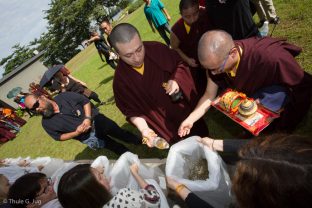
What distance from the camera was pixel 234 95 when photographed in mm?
2480

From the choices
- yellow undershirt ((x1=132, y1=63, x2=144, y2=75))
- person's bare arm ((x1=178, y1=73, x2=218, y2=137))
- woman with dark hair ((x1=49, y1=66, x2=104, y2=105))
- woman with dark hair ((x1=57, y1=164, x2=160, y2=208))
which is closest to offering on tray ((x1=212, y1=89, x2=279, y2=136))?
person's bare arm ((x1=178, y1=73, x2=218, y2=137))

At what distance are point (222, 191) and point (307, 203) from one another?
1159mm

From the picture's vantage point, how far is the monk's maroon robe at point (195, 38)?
10.5 ft

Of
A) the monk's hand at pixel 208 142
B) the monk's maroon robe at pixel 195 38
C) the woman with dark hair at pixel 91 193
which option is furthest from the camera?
the monk's maroon robe at pixel 195 38

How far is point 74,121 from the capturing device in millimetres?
3676

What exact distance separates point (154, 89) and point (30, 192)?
1.61m

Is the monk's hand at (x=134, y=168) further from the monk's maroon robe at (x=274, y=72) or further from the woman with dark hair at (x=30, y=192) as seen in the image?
the monk's maroon robe at (x=274, y=72)

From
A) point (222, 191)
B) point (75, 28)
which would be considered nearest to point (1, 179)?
point (222, 191)

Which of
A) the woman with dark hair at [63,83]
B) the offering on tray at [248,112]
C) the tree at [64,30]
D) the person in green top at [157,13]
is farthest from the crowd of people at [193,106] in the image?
the tree at [64,30]

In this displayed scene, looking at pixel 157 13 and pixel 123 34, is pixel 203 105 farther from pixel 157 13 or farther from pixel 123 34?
pixel 157 13

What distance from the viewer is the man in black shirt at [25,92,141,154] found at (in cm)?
356

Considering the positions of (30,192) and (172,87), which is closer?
(30,192)

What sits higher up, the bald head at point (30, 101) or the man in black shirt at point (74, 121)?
the bald head at point (30, 101)

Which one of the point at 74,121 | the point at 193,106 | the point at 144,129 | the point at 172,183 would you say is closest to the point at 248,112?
the point at 193,106
